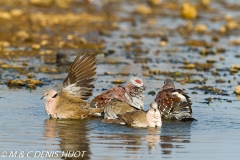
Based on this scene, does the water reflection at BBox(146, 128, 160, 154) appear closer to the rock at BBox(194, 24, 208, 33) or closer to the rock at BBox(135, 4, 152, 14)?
the rock at BBox(194, 24, 208, 33)

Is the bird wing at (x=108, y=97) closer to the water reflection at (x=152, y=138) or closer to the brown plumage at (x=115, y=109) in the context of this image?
the brown plumage at (x=115, y=109)

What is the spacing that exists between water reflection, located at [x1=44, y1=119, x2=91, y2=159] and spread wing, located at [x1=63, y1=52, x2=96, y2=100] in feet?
2.44

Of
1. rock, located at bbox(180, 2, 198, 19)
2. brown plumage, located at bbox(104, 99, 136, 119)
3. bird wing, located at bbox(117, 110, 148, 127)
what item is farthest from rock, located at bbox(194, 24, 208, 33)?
bird wing, located at bbox(117, 110, 148, 127)

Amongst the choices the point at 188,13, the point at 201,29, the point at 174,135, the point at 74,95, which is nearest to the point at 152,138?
the point at 174,135

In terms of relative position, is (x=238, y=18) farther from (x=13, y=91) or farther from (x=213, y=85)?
(x=13, y=91)

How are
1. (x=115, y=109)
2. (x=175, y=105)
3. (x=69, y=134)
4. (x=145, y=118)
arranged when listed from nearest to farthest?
1. (x=69, y=134)
2. (x=145, y=118)
3. (x=115, y=109)
4. (x=175, y=105)

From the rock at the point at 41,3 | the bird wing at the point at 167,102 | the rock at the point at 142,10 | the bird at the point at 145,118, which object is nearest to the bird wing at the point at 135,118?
the bird at the point at 145,118

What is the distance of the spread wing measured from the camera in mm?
11945

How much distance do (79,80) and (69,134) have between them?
6.88 ft

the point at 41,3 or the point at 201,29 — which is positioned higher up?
the point at 41,3

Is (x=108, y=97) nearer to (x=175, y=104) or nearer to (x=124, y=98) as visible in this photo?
(x=124, y=98)

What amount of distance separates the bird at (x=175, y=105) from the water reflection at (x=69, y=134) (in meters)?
1.50

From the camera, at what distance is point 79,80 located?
A: 12.0m

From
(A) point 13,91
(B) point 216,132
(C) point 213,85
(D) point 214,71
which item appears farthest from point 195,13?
(B) point 216,132
